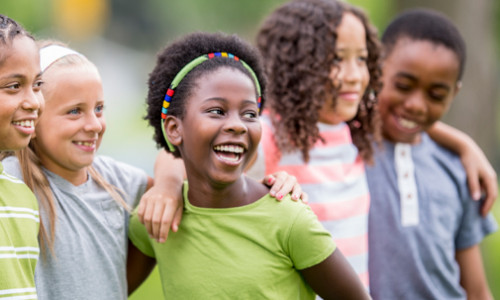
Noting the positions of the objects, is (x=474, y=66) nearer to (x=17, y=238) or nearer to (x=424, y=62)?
(x=424, y=62)

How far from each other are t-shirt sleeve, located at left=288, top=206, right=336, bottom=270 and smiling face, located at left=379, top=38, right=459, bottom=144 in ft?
4.12

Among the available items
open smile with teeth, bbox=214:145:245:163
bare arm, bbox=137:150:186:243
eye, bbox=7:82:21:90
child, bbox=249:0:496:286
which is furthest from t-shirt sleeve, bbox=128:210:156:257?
eye, bbox=7:82:21:90

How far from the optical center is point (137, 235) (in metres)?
2.69

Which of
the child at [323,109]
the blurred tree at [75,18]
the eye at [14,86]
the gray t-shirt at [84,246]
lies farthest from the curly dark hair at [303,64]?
the blurred tree at [75,18]

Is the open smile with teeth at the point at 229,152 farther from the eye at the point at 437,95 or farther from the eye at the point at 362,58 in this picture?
the eye at the point at 437,95

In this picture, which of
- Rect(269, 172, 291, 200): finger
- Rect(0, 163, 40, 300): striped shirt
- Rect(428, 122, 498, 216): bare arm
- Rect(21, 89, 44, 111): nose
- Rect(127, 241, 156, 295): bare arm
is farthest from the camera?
Rect(428, 122, 498, 216): bare arm

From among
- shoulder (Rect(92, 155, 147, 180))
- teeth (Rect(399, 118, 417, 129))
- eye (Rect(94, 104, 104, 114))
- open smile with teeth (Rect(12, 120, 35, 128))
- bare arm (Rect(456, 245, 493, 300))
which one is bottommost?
bare arm (Rect(456, 245, 493, 300))

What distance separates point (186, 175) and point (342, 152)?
31.8 inches

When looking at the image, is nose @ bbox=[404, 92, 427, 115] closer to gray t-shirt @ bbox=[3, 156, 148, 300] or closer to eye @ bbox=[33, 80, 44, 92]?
gray t-shirt @ bbox=[3, 156, 148, 300]

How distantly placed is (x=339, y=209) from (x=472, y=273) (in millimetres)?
956

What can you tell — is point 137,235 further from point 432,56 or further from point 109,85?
point 109,85

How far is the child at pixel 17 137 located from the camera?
7.02 ft

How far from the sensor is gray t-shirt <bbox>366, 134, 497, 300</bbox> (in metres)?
3.32

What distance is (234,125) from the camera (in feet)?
7.81
